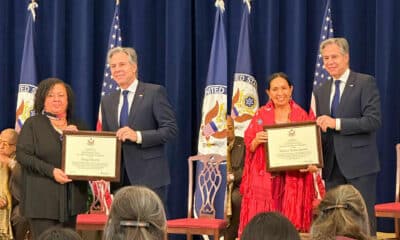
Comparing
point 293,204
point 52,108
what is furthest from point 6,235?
point 293,204

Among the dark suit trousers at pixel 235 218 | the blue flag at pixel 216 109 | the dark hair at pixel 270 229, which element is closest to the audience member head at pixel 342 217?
the dark hair at pixel 270 229

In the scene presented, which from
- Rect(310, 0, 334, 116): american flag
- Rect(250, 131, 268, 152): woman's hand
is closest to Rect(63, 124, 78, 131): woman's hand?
Rect(250, 131, 268, 152): woman's hand

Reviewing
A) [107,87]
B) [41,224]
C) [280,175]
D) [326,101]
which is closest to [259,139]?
[280,175]

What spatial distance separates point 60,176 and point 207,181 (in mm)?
2410

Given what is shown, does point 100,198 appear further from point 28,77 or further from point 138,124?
point 138,124

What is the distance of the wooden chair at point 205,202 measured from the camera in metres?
6.34

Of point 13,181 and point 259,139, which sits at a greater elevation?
point 259,139

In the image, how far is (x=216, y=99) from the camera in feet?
25.2

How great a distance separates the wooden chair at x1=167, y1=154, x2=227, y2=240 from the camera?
20.8 feet

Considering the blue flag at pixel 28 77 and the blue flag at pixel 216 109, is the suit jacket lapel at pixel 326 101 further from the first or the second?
the blue flag at pixel 28 77

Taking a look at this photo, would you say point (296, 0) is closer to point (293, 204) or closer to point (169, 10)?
point (169, 10)

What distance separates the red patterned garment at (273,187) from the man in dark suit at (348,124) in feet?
1.49

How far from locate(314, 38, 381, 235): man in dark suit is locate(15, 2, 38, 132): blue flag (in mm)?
3551

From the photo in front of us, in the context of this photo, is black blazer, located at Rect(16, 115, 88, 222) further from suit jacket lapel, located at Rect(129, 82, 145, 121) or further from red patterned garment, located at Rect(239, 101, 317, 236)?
red patterned garment, located at Rect(239, 101, 317, 236)
